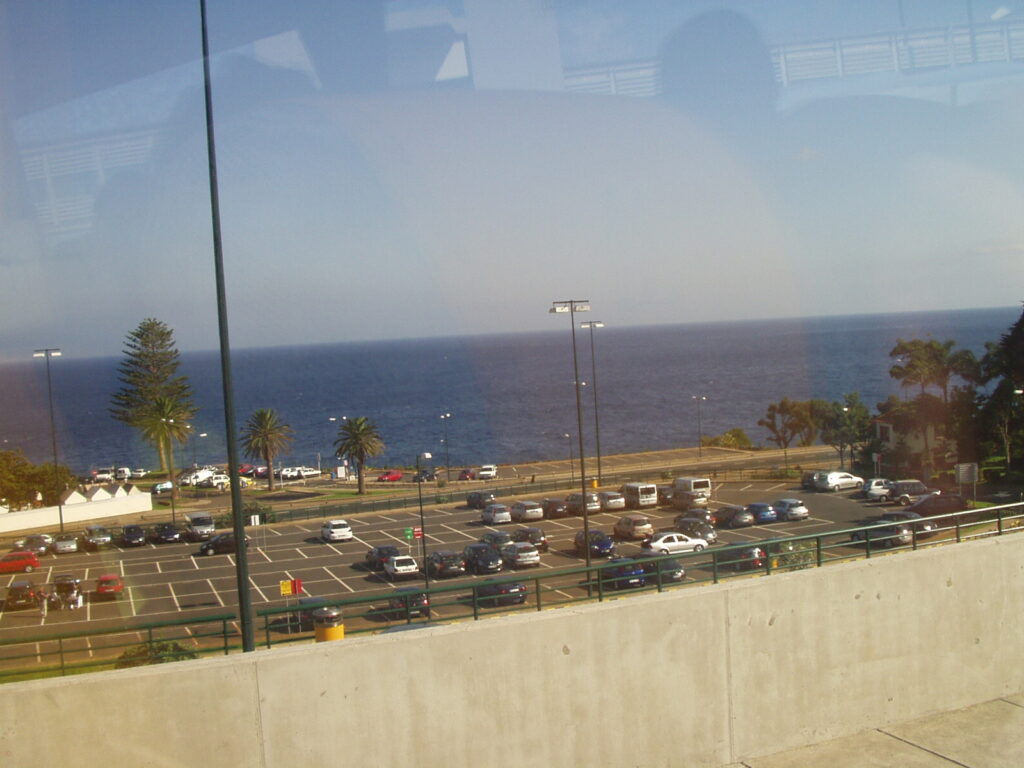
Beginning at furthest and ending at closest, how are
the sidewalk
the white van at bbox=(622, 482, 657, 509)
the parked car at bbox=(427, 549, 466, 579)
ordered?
the white van at bbox=(622, 482, 657, 509), the parked car at bbox=(427, 549, 466, 579), the sidewalk

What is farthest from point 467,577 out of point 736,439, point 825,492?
point 736,439

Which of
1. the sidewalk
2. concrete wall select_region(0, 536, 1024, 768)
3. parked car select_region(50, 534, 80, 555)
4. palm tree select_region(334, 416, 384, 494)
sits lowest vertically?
parked car select_region(50, 534, 80, 555)

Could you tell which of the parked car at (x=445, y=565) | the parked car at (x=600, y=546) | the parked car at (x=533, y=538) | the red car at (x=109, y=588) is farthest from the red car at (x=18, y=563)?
the parked car at (x=600, y=546)

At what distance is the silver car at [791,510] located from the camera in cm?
2571

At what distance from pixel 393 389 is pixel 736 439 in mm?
73903

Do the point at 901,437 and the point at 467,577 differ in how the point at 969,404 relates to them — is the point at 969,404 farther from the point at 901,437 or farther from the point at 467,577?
the point at 467,577

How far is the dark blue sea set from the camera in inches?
3182

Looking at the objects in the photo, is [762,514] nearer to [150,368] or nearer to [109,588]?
[109,588]

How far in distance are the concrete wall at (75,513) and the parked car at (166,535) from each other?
5.73m

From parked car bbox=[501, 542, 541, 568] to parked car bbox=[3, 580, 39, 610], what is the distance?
11.2 meters

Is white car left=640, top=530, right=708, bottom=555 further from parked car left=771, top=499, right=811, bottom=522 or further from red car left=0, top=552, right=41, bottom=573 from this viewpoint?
red car left=0, top=552, right=41, bottom=573

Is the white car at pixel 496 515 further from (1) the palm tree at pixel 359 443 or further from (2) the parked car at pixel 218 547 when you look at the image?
(1) the palm tree at pixel 359 443

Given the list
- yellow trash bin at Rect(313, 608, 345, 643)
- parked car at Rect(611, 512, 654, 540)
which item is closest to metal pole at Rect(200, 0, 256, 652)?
yellow trash bin at Rect(313, 608, 345, 643)

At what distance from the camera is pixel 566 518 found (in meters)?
30.0
